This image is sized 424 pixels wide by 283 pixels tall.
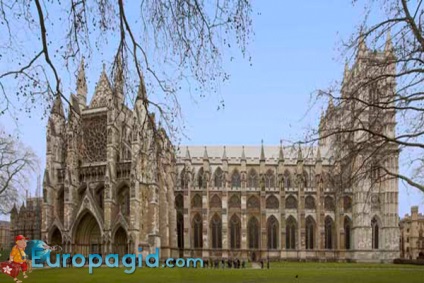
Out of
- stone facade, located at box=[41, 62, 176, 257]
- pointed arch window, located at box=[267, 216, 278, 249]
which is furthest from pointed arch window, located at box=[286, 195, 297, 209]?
stone facade, located at box=[41, 62, 176, 257]

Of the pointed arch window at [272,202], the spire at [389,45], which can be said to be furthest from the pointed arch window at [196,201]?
the spire at [389,45]

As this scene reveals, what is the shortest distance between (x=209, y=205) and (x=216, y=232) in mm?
3238

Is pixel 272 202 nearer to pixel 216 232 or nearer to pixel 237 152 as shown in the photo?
pixel 216 232

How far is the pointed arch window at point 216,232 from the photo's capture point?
66.4 metres

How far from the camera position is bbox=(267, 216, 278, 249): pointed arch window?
66.7 meters

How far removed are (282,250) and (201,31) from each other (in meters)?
58.4

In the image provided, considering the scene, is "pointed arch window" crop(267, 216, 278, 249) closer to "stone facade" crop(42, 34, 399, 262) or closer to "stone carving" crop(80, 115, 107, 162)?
"stone facade" crop(42, 34, 399, 262)

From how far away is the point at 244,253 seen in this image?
6544 cm

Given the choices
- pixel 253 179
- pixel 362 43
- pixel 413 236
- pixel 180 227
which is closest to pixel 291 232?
pixel 253 179

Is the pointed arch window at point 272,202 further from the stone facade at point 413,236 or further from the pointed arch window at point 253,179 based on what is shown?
the stone facade at point 413,236

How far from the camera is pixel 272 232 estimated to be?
220 ft

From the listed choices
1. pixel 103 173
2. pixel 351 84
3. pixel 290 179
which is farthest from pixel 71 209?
pixel 351 84

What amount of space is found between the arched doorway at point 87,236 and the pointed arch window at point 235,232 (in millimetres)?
17984

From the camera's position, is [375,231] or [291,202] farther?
[291,202]
